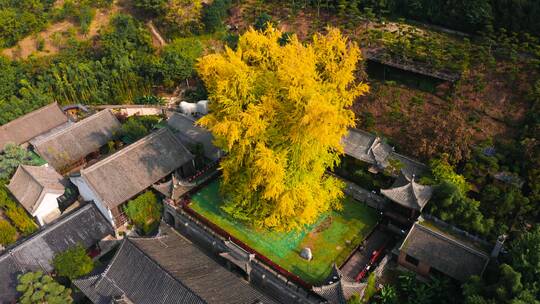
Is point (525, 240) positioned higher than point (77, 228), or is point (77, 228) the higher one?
point (525, 240)

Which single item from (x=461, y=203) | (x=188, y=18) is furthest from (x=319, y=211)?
(x=188, y=18)

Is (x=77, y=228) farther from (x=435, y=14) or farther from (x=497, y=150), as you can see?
(x=435, y=14)

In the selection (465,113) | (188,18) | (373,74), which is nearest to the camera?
(465,113)

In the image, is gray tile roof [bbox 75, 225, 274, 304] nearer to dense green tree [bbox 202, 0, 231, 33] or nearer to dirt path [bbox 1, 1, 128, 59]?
dense green tree [bbox 202, 0, 231, 33]

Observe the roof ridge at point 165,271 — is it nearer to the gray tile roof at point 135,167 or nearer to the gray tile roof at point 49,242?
the gray tile roof at point 49,242

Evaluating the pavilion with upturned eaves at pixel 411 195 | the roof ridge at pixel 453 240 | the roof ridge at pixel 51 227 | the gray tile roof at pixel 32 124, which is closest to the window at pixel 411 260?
the roof ridge at pixel 453 240

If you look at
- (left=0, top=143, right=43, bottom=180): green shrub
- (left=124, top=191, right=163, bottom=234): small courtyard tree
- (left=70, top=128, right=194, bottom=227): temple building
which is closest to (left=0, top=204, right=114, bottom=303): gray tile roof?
(left=70, top=128, right=194, bottom=227): temple building
